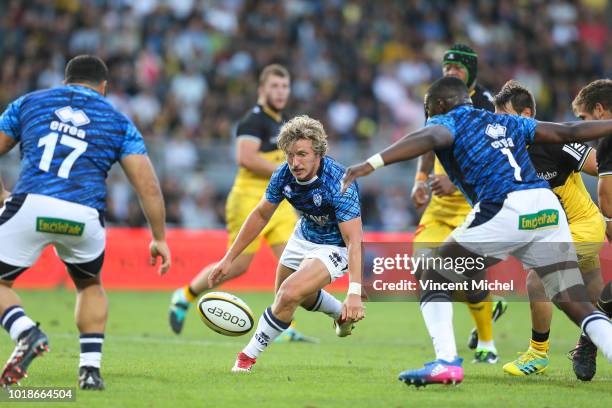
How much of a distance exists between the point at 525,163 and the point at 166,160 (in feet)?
45.9

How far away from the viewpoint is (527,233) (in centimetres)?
742

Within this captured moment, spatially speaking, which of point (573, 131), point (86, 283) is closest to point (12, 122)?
point (86, 283)

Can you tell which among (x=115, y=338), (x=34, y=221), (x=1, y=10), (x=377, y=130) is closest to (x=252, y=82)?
(x=377, y=130)

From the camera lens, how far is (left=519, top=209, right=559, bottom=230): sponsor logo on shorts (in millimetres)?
7391

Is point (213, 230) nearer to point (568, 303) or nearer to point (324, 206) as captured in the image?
point (324, 206)

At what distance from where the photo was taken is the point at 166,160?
2077 cm

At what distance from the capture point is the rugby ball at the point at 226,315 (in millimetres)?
8617

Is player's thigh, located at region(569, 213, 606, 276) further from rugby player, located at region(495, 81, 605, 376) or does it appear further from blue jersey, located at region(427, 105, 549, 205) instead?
blue jersey, located at region(427, 105, 549, 205)

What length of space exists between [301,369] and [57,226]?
2869 mm

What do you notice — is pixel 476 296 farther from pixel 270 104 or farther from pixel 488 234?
pixel 270 104

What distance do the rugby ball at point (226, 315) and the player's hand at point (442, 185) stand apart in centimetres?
254

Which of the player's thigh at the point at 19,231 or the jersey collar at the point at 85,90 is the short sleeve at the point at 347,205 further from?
the player's thigh at the point at 19,231

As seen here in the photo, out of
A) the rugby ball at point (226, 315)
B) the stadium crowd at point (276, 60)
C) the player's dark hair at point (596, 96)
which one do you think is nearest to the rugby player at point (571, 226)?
the player's dark hair at point (596, 96)

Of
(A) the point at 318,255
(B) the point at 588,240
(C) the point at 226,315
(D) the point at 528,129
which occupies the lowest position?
(C) the point at 226,315
